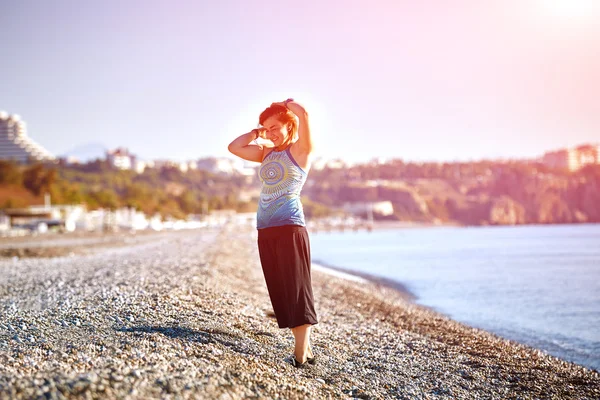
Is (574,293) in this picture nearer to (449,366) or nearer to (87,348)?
(449,366)

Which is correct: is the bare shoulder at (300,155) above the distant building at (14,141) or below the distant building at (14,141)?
below

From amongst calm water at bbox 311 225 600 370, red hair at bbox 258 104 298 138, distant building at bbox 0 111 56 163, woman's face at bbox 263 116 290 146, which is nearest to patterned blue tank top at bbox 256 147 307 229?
woman's face at bbox 263 116 290 146

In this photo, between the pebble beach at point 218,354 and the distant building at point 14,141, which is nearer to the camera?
the pebble beach at point 218,354

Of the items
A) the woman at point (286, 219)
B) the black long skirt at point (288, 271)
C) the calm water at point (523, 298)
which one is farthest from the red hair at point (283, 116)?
the calm water at point (523, 298)

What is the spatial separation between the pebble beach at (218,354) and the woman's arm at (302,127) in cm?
203

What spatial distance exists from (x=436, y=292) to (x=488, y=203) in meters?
171

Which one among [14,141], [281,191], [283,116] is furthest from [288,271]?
[14,141]

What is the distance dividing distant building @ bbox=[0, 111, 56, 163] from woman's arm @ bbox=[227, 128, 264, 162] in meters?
187

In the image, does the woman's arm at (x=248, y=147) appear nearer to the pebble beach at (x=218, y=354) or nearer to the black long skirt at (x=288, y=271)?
the black long skirt at (x=288, y=271)

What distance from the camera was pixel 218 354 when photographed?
5637 millimetres

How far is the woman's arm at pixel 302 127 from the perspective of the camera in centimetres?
552

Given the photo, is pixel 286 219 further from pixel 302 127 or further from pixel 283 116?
pixel 283 116

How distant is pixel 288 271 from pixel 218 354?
103cm

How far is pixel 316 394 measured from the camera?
5105 mm
